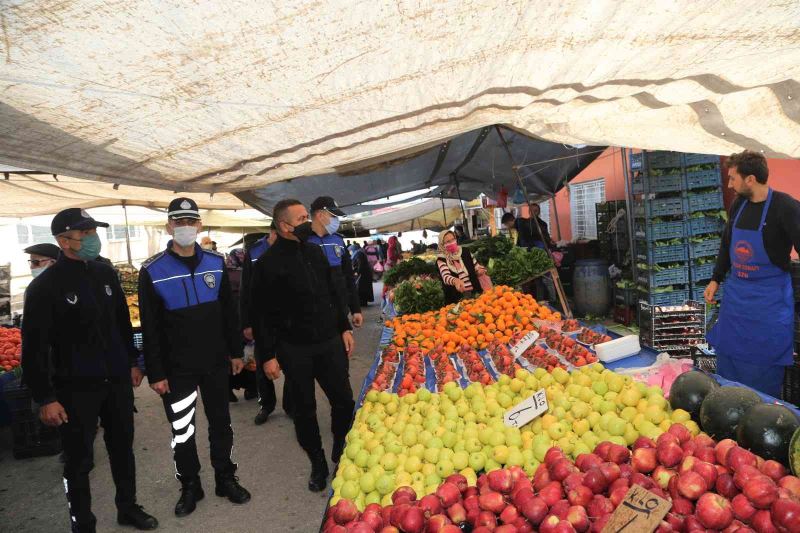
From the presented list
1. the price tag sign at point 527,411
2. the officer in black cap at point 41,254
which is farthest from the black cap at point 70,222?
the price tag sign at point 527,411

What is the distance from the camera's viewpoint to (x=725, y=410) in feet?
7.34

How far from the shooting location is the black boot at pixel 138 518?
12.2 ft

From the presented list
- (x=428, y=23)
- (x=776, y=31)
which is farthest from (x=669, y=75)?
(x=428, y=23)

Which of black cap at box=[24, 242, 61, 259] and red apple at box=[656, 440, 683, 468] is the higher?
black cap at box=[24, 242, 61, 259]

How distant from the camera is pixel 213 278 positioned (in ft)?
12.4

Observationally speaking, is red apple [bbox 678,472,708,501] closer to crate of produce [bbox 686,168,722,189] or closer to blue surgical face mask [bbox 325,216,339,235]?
blue surgical face mask [bbox 325,216,339,235]

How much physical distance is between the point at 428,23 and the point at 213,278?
98.8 inches

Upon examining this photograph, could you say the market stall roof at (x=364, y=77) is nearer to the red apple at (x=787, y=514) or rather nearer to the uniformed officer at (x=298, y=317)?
the uniformed officer at (x=298, y=317)

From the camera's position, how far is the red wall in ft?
23.2

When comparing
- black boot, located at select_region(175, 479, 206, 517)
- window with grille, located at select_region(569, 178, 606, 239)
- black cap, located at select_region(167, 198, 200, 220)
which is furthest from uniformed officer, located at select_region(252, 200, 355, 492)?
window with grille, located at select_region(569, 178, 606, 239)

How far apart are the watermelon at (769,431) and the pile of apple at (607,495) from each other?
133mm

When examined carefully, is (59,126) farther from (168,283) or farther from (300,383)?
(300,383)

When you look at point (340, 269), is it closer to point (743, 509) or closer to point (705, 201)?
point (743, 509)

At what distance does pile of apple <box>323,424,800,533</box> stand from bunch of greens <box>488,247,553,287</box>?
5.04 m
